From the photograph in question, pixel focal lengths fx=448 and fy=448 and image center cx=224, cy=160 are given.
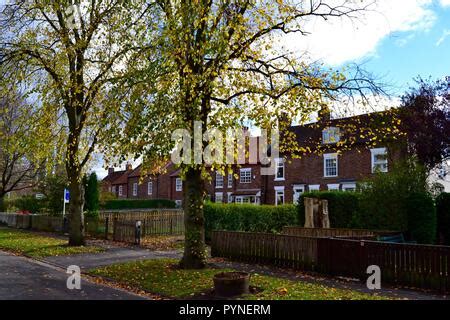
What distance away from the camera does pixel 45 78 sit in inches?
890

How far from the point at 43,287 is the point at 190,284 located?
3.97m

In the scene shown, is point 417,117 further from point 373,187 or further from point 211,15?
point 211,15

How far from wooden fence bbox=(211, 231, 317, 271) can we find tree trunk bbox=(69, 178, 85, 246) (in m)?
8.09

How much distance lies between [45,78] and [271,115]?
46.3 feet

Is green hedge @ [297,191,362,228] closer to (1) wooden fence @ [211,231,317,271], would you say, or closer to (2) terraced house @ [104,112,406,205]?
(2) terraced house @ [104,112,406,205]

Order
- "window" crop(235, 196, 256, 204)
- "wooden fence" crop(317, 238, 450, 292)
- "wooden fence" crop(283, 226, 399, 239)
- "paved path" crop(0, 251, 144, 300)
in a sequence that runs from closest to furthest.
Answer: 1. "paved path" crop(0, 251, 144, 300)
2. "wooden fence" crop(317, 238, 450, 292)
3. "wooden fence" crop(283, 226, 399, 239)
4. "window" crop(235, 196, 256, 204)

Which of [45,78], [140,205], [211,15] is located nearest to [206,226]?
[45,78]

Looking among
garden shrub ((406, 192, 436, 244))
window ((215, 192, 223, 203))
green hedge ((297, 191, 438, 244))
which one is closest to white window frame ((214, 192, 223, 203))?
window ((215, 192, 223, 203))

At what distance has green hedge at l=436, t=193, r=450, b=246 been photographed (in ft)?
65.0

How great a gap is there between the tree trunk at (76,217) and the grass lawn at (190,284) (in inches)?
307

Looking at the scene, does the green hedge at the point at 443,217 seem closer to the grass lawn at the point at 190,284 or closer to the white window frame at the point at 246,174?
the grass lawn at the point at 190,284

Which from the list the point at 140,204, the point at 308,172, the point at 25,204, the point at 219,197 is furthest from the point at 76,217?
the point at 140,204

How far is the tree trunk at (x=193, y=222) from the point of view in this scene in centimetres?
1470

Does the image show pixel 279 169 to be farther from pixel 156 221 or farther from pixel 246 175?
pixel 156 221
